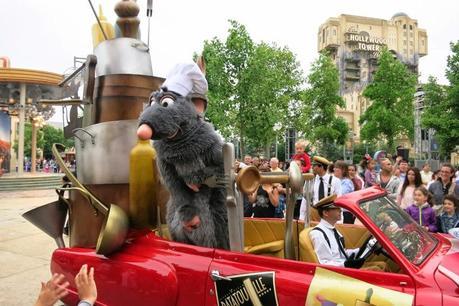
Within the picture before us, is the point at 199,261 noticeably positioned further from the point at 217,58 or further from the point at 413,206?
the point at 217,58

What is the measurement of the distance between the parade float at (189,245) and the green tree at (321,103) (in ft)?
89.5

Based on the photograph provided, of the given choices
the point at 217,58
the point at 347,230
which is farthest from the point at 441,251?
the point at 217,58

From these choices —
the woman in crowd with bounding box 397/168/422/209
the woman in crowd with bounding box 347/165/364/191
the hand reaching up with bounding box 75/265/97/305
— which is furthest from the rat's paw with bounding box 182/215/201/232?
the woman in crowd with bounding box 347/165/364/191

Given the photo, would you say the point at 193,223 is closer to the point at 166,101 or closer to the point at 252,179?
the point at 252,179

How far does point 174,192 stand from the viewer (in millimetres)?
3094

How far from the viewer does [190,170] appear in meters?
2.94

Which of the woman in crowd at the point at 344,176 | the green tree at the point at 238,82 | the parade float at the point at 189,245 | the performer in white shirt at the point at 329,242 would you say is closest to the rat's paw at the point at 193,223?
the parade float at the point at 189,245

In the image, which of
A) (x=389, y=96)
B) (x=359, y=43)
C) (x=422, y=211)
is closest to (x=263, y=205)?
(x=422, y=211)

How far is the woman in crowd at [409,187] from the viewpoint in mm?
5707

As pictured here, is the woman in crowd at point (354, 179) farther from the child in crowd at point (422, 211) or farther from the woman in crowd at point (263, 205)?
the woman in crowd at point (263, 205)

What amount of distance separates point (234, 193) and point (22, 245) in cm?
593

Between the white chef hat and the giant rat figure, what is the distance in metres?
0.07

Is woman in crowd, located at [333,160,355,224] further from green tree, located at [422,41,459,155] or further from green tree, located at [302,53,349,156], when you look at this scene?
green tree, located at [302,53,349,156]

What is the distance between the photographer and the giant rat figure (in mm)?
2951
